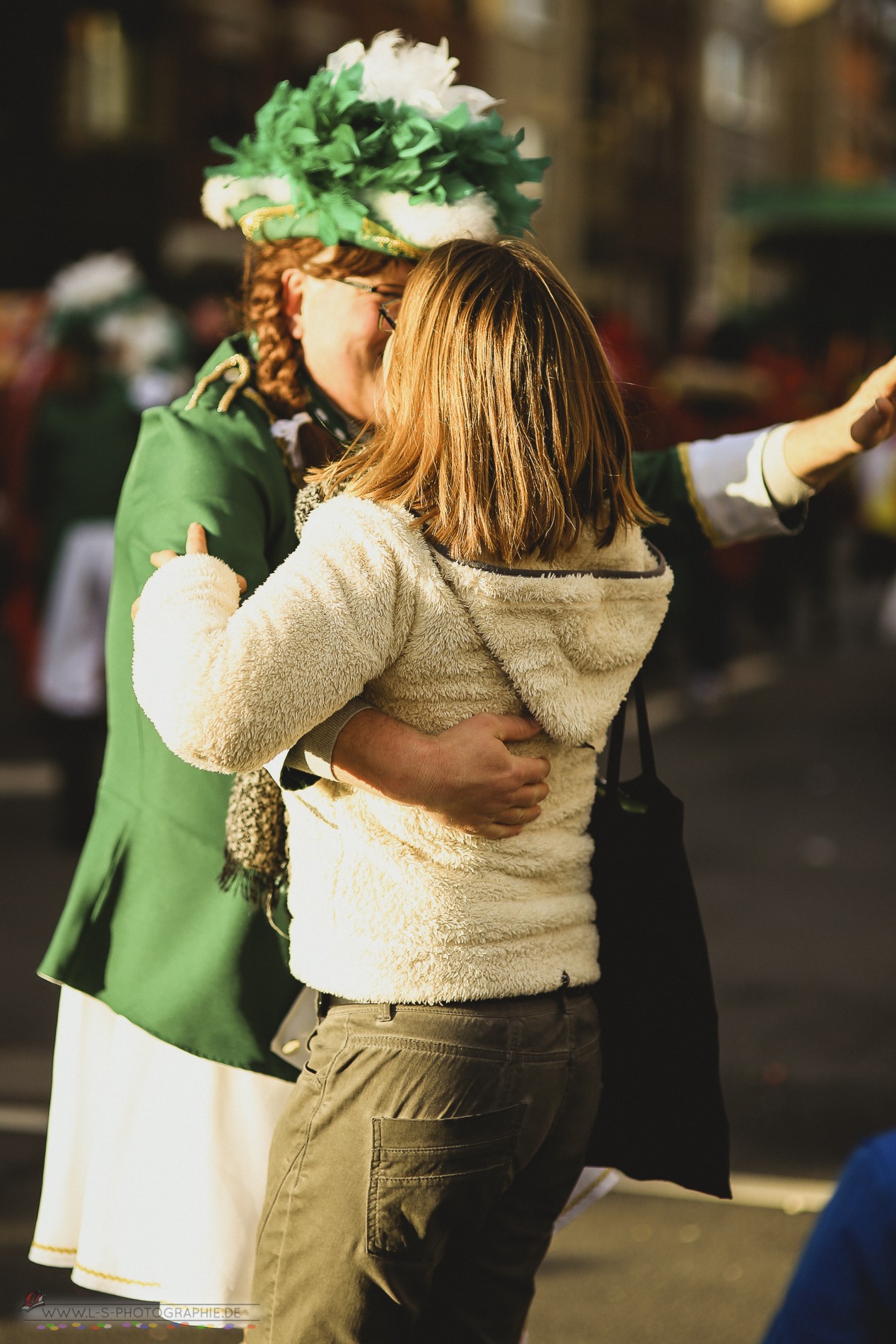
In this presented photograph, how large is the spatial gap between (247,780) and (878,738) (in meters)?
7.32

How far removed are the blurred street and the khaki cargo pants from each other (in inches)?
18.7

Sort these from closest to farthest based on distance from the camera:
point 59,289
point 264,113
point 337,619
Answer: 1. point 337,619
2. point 264,113
3. point 59,289

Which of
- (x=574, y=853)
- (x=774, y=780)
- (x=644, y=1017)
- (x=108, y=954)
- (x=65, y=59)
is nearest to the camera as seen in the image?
(x=574, y=853)

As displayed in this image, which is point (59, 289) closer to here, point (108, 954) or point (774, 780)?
point (774, 780)

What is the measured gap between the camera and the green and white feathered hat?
2.27 meters

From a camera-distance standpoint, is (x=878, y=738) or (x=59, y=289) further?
(x=878, y=738)

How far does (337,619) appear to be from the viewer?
165 centimetres

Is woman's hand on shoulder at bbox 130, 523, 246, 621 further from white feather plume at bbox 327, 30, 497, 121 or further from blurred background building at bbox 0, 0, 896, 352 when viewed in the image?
blurred background building at bbox 0, 0, 896, 352

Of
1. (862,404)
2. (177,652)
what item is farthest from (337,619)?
(862,404)

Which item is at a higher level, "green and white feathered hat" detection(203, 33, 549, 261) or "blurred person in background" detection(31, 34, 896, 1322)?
"green and white feathered hat" detection(203, 33, 549, 261)

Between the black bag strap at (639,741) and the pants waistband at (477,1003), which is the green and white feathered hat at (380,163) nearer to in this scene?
the black bag strap at (639,741)

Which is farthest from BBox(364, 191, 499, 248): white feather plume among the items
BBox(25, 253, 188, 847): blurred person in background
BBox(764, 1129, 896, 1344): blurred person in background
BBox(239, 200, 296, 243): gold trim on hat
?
BBox(25, 253, 188, 847): blurred person in background

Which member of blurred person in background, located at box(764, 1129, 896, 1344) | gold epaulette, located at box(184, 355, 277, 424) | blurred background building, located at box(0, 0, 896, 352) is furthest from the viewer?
blurred background building, located at box(0, 0, 896, 352)

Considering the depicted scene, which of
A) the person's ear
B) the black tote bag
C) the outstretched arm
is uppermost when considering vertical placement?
the person's ear
